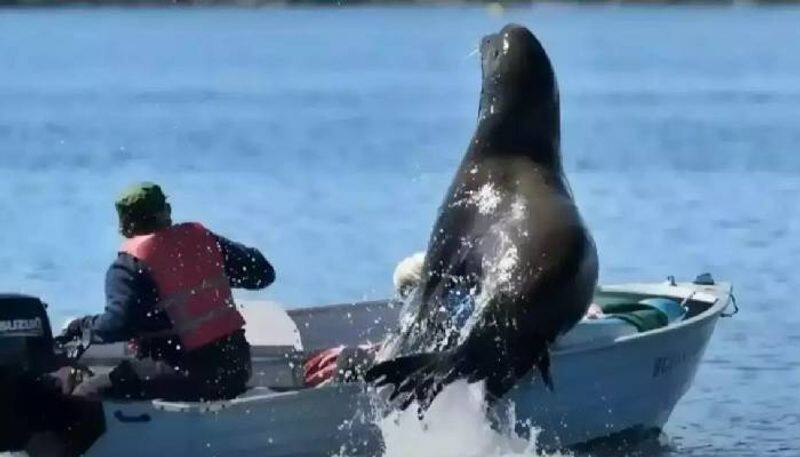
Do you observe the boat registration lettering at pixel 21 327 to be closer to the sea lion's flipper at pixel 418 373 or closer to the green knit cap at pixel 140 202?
the green knit cap at pixel 140 202

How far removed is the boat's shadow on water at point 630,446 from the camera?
1474cm

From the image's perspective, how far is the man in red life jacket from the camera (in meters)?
12.4

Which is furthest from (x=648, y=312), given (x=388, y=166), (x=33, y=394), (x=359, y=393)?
(x=388, y=166)

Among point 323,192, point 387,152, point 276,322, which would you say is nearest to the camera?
point 276,322

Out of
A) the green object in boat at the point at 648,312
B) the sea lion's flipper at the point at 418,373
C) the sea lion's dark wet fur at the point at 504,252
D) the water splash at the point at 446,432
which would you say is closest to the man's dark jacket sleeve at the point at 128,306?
the sea lion's dark wet fur at the point at 504,252

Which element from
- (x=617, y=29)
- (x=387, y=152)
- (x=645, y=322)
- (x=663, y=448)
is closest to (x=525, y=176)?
(x=645, y=322)

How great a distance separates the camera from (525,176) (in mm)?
12102

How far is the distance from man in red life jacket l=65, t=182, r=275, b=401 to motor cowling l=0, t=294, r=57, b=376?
282mm

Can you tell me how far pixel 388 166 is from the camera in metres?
40.9

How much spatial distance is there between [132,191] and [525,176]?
7.92ft

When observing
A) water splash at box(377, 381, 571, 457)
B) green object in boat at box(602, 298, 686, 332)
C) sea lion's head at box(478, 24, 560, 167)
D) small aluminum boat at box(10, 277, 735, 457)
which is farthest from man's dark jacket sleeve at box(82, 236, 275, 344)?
green object in boat at box(602, 298, 686, 332)

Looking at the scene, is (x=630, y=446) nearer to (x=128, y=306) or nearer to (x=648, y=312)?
(x=648, y=312)

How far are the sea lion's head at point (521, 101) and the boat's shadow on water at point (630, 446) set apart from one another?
3.11 meters

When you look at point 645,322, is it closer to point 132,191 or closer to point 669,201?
point 132,191
